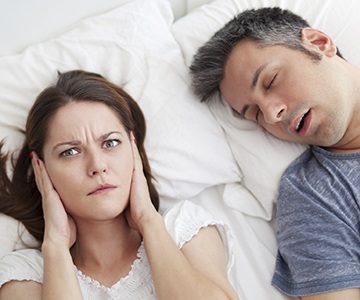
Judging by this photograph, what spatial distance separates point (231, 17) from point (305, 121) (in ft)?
1.71

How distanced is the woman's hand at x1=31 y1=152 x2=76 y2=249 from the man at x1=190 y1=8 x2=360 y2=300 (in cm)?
56

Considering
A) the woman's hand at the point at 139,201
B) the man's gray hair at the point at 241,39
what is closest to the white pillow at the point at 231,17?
the man's gray hair at the point at 241,39

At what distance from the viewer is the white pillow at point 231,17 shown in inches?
66.8

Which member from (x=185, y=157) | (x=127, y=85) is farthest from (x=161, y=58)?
(x=185, y=157)

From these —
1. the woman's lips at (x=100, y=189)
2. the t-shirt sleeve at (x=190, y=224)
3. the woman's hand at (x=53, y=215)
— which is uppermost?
the woman's lips at (x=100, y=189)

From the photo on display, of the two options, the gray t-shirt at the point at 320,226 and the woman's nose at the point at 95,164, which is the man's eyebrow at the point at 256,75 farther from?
the woman's nose at the point at 95,164

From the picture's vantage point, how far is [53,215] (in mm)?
1476

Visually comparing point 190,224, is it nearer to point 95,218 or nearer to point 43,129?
point 95,218

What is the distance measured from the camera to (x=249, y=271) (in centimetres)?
162

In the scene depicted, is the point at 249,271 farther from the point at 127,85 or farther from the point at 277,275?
the point at 127,85

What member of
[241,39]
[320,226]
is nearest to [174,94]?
[241,39]

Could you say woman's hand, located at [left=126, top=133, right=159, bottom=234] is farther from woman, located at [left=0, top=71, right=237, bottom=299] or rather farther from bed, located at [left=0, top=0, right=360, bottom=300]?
bed, located at [left=0, top=0, right=360, bottom=300]

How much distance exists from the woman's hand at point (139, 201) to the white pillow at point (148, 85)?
0.14 m

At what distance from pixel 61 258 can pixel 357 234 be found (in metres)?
0.79
